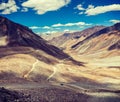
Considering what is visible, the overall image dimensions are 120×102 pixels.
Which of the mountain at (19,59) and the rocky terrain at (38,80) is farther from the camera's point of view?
the mountain at (19,59)

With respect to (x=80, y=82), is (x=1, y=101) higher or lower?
higher

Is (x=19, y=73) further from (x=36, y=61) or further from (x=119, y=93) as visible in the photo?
(x=119, y=93)

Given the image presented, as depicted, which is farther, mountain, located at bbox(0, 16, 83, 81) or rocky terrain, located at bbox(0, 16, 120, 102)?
mountain, located at bbox(0, 16, 83, 81)

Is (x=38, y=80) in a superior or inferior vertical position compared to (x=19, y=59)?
inferior

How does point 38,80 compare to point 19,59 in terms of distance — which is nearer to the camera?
point 38,80

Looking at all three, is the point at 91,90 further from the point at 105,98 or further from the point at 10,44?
the point at 10,44

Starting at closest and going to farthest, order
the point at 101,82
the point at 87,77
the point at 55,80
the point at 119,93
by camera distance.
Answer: the point at 119,93
the point at 55,80
the point at 101,82
the point at 87,77

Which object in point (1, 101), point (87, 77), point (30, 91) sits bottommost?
point (87, 77)

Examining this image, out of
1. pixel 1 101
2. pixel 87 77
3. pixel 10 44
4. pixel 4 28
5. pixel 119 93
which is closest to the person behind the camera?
pixel 1 101

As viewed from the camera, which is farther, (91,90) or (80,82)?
(80,82)

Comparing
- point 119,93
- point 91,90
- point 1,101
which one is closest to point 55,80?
point 91,90
